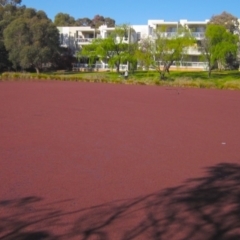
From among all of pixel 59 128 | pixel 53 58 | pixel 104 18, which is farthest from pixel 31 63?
pixel 104 18

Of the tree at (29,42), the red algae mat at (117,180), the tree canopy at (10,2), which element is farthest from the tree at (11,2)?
the red algae mat at (117,180)

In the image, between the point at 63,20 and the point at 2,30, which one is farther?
the point at 63,20

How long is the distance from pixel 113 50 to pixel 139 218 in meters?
53.6

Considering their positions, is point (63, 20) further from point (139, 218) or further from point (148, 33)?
point (139, 218)

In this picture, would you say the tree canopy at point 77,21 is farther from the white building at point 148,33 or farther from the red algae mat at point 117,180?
the red algae mat at point 117,180

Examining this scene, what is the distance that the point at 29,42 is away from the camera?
59.1 meters

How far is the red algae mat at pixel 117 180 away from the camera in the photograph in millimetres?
5840

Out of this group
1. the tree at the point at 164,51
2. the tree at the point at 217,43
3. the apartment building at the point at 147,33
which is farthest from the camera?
the apartment building at the point at 147,33

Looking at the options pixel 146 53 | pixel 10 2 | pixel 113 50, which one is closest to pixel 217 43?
pixel 146 53

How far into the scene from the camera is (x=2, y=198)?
6934 millimetres

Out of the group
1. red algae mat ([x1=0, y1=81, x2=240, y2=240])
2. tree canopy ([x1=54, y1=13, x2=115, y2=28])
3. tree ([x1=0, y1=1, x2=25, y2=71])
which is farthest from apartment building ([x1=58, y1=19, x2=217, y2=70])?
red algae mat ([x1=0, y1=81, x2=240, y2=240])

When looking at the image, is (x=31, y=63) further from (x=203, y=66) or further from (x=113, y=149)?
(x=113, y=149)

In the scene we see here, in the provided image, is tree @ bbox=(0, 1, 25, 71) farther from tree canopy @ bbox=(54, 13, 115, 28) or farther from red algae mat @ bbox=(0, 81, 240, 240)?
red algae mat @ bbox=(0, 81, 240, 240)

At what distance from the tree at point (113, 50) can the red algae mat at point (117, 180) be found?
4154 centimetres
